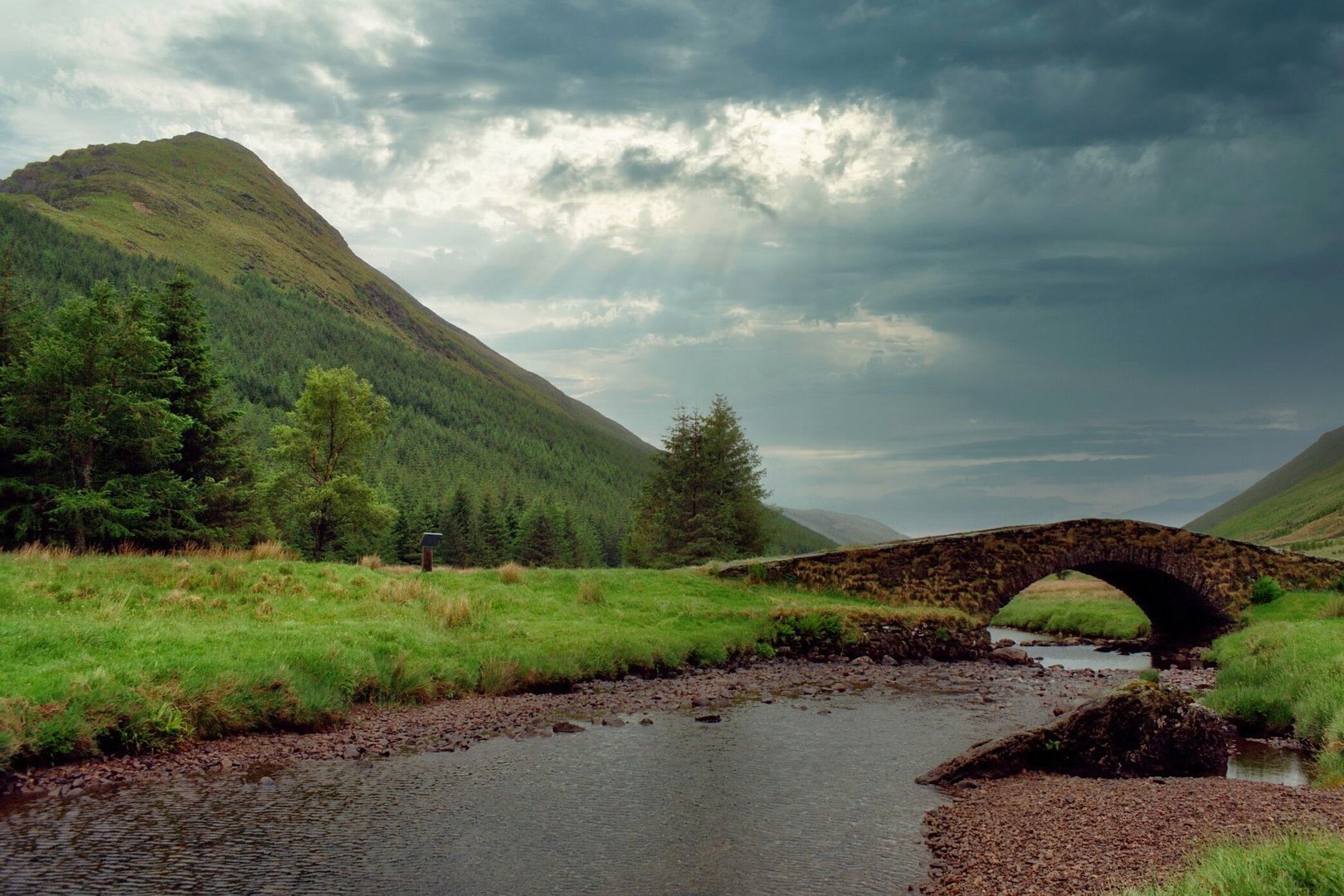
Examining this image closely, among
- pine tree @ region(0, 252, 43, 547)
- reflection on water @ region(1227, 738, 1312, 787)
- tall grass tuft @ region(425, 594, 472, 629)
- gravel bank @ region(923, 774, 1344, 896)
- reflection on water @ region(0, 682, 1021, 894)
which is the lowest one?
reflection on water @ region(0, 682, 1021, 894)

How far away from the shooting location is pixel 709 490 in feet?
186

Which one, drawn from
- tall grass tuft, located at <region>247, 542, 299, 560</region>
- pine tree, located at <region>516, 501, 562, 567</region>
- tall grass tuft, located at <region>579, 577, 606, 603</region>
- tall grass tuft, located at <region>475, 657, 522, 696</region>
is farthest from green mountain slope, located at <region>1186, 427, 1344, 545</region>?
Answer: tall grass tuft, located at <region>247, 542, 299, 560</region>

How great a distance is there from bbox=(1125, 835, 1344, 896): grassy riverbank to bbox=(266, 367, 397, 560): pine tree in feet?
163

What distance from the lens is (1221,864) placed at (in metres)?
6.79

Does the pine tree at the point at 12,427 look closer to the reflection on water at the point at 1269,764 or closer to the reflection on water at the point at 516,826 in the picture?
the reflection on water at the point at 516,826

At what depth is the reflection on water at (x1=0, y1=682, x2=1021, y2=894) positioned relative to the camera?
29.3 feet

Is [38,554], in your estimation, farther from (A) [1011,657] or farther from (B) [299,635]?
(A) [1011,657]

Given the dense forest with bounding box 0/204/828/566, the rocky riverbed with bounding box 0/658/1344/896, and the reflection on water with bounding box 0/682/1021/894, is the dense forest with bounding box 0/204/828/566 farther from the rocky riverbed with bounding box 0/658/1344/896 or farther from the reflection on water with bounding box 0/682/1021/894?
the reflection on water with bounding box 0/682/1021/894

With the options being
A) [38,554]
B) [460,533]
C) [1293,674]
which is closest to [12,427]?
[38,554]

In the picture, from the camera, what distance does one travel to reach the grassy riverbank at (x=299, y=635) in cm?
1334

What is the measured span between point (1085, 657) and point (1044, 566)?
5.94m

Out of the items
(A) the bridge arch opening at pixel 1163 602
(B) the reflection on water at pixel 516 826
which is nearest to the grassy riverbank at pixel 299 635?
(B) the reflection on water at pixel 516 826

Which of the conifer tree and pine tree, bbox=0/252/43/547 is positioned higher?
pine tree, bbox=0/252/43/547

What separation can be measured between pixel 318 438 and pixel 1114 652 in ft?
159
